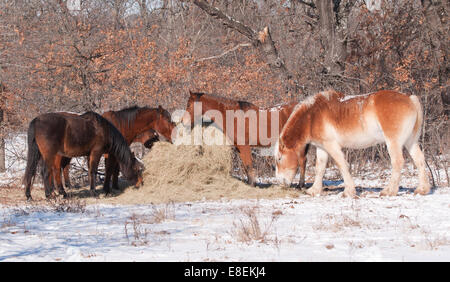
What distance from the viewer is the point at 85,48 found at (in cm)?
1465

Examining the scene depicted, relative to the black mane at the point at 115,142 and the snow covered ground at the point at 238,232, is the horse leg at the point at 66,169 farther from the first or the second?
the snow covered ground at the point at 238,232

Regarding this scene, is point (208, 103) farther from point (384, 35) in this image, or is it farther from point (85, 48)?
point (384, 35)

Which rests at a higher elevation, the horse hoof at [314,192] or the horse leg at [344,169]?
the horse leg at [344,169]

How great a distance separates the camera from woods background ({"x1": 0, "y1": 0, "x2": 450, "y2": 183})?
13703 mm

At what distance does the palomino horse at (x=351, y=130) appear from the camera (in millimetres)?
8242

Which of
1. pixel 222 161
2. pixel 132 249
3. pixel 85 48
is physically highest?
pixel 85 48

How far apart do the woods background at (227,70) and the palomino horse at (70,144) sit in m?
3.83

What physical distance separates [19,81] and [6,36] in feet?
4.18

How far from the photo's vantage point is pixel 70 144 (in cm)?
950

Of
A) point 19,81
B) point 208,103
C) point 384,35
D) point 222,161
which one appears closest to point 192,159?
point 222,161

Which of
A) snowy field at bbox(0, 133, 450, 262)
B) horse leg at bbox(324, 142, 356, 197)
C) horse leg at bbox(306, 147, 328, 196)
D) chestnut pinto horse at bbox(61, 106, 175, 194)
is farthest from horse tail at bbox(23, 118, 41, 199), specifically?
horse leg at bbox(324, 142, 356, 197)

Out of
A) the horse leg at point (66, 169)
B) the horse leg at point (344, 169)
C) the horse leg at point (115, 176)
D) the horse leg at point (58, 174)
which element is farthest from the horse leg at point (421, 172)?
the horse leg at point (66, 169)

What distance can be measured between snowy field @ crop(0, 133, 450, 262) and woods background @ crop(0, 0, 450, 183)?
5684 millimetres

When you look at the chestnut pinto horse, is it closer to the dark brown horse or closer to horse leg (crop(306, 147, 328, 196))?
the dark brown horse
